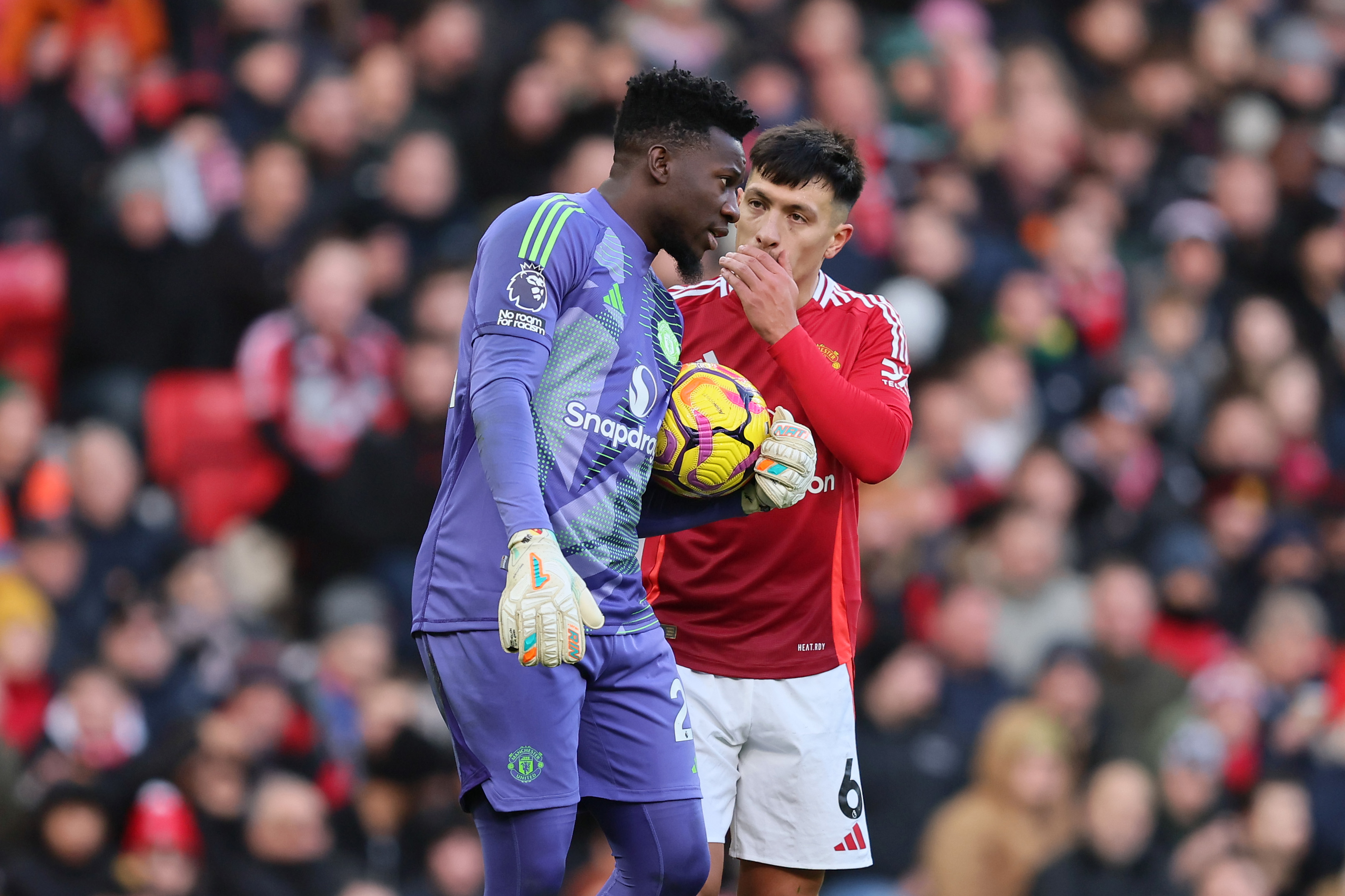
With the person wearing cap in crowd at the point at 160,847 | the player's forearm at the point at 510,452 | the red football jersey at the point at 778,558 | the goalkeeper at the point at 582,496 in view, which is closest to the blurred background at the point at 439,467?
the person wearing cap in crowd at the point at 160,847

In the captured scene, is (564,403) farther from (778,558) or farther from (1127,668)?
(1127,668)

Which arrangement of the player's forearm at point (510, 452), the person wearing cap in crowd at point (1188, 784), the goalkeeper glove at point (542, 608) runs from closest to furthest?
the goalkeeper glove at point (542, 608) < the player's forearm at point (510, 452) < the person wearing cap in crowd at point (1188, 784)

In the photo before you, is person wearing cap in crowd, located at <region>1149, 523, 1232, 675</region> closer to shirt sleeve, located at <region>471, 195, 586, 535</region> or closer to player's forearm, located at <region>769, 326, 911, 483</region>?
player's forearm, located at <region>769, 326, 911, 483</region>

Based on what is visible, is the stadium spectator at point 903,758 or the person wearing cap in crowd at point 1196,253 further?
the person wearing cap in crowd at point 1196,253

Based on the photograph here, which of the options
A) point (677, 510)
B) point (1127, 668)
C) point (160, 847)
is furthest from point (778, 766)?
point (1127, 668)

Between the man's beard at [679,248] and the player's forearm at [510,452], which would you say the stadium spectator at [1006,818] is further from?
the player's forearm at [510,452]

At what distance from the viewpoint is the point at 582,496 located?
4.29 metres

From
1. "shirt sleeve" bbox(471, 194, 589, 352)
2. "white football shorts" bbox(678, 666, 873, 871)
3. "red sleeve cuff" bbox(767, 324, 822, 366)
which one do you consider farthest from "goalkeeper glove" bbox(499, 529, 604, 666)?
"white football shorts" bbox(678, 666, 873, 871)

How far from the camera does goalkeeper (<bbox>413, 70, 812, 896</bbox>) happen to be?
4.07 m

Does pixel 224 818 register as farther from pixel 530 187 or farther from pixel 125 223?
pixel 530 187

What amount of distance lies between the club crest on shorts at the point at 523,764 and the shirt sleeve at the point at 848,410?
1387 millimetres

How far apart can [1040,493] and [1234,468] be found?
1788 mm

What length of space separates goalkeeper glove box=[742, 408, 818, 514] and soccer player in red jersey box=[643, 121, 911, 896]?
0.51m

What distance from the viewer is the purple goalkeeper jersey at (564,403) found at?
4.11 m
